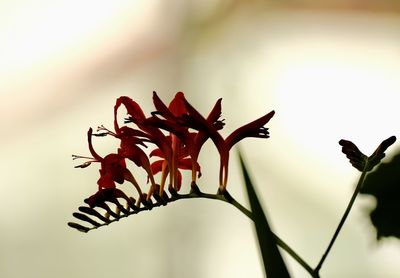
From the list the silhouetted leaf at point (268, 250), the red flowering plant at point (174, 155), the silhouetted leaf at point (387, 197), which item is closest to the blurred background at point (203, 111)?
the silhouetted leaf at point (387, 197)

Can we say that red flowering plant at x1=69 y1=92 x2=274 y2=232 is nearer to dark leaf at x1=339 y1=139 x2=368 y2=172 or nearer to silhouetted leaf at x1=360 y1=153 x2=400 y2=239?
dark leaf at x1=339 y1=139 x2=368 y2=172

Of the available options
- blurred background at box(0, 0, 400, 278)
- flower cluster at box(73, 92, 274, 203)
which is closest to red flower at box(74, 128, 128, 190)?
flower cluster at box(73, 92, 274, 203)

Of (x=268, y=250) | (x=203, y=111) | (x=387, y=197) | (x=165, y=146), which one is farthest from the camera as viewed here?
(x=203, y=111)

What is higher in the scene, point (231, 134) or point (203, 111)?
point (203, 111)

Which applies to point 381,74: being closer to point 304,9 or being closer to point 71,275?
point 304,9

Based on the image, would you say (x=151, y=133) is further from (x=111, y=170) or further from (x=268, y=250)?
(x=268, y=250)

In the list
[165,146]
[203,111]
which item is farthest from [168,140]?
[203,111]

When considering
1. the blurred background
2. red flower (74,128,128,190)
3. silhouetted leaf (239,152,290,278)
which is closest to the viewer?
silhouetted leaf (239,152,290,278)
